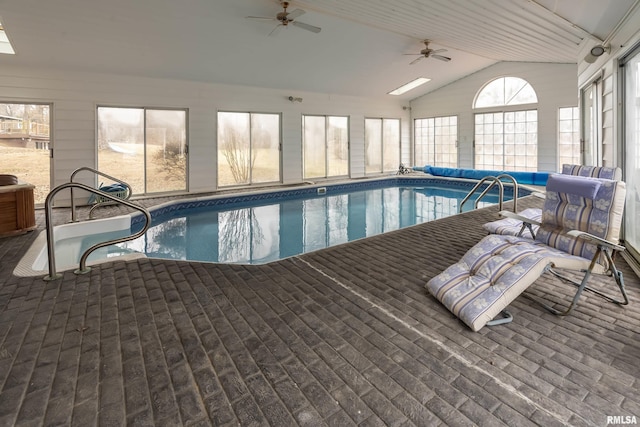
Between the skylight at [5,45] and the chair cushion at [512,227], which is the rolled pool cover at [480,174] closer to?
the chair cushion at [512,227]

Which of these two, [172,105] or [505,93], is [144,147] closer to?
[172,105]

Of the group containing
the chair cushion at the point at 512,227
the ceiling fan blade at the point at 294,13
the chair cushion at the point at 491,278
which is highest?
the ceiling fan blade at the point at 294,13

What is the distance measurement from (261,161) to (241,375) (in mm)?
8216

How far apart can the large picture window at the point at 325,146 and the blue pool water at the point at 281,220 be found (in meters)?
0.96

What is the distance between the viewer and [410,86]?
11.2 m

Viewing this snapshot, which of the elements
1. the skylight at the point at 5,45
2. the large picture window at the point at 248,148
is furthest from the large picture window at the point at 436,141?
the skylight at the point at 5,45

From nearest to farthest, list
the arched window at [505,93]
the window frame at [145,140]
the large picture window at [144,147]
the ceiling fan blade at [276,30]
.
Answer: the ceiling fan blade at [276,30], the window frame at [145,140], the large picture window at [144,147], the arched window at [505,93]

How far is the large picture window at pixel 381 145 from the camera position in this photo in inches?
469

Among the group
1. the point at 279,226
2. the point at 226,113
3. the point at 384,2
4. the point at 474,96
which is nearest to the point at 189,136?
the point at 226,113

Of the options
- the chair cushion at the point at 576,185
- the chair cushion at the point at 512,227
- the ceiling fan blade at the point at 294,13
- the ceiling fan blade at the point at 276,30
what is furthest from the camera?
the ceiling fan blade at the point at 276,30

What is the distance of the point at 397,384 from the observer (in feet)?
5.69

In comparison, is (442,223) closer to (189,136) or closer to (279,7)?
(279,7)

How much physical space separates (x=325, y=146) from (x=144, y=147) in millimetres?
5024

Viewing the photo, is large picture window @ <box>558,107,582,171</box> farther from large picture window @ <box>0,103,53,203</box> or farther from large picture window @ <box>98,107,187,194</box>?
large picture window @ <box>0,103,53,203</box>
